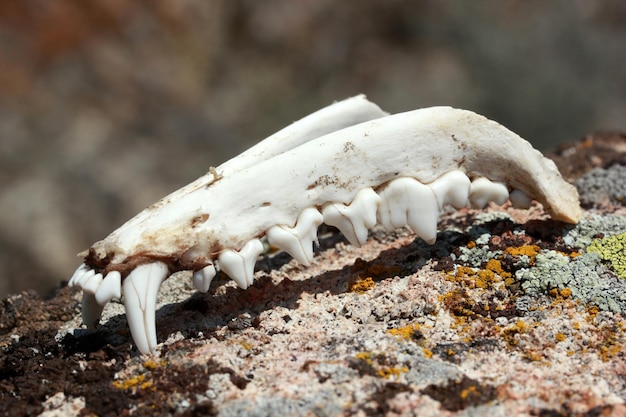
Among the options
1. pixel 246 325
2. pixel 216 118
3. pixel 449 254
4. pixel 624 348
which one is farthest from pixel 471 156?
pixel 216 118

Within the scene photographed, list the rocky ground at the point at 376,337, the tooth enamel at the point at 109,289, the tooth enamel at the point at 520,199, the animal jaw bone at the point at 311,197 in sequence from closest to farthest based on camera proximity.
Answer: the rocky ground at the point at 376,337, the tooth enamel at the point at 109,289, the animal jaw bone at the point at 311,197, the tooth enamel at the point at 520,199

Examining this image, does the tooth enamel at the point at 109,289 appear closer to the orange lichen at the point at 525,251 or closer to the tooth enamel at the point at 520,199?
the orange lichen at the point at 525,251

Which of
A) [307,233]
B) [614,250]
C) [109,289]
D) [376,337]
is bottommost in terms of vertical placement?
[376,337]

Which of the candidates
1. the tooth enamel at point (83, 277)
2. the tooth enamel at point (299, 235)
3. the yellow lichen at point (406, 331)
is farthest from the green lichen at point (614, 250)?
the tooth enamel at point (83, 277)

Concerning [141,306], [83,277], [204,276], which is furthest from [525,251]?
[83,277]

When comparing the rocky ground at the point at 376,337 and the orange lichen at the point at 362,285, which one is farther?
the orange lichen at the point at 362,285

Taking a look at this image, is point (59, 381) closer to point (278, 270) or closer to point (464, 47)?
point (278, 270)

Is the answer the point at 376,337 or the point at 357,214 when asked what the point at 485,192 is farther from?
the point at 376,337
